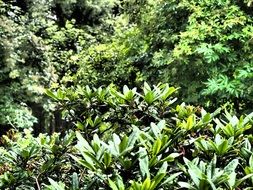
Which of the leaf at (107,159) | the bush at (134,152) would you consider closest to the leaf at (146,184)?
the bush at (134,152)

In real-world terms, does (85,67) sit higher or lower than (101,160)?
higher

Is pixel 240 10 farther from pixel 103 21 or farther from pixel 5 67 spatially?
pixel 103 21

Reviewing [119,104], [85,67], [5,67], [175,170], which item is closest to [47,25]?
[5,67]

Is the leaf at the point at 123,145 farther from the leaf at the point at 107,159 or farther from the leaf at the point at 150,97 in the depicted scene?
the leaf at the point at 150,97

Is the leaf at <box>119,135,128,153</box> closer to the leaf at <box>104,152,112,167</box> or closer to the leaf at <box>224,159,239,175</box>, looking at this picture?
the leaf at <box>104,152,112,167</box>

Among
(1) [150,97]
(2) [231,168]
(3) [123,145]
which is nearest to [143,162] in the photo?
(3) [123,145]

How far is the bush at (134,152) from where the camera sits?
115cm

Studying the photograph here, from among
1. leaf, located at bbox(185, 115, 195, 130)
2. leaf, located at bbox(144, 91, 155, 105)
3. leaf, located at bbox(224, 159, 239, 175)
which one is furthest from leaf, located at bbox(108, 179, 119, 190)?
leaf, located at bbox(144, 91, 155, 105)

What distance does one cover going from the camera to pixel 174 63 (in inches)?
169

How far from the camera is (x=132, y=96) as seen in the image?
5.52ft

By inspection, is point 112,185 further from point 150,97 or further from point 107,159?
point 150,97

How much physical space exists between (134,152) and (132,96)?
0.47 meters

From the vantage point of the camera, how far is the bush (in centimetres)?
115

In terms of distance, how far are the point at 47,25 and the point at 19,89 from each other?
5.51 feet
